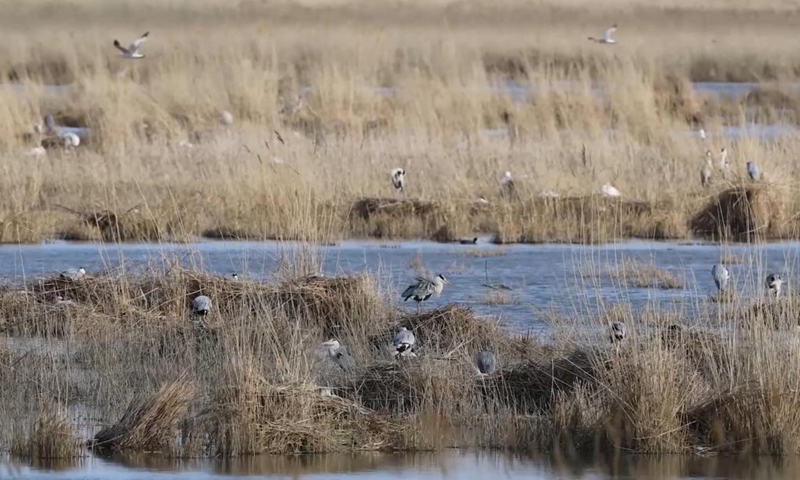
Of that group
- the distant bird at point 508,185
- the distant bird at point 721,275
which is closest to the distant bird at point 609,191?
the distant bird at point 508,185

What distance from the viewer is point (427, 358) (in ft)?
27.3

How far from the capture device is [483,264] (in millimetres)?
13758

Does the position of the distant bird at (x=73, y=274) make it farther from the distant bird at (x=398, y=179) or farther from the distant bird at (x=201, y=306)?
the distant bird at (x=398, y=179)

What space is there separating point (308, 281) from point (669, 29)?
139 feet

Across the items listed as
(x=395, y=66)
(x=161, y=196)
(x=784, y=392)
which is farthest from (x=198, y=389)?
(x=395, y=66)

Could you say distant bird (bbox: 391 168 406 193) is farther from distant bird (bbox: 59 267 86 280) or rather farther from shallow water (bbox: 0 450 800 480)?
shallow water (bbox: 0 450 800 480)

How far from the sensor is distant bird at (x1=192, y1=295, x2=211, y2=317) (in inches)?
390

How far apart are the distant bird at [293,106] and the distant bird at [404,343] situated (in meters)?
14.5

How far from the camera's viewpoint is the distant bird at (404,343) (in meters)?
8.59

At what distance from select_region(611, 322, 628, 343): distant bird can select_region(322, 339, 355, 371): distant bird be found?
59.3 inches

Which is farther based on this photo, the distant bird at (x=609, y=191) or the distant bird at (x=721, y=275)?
the distant bird at (x=609, y=191)

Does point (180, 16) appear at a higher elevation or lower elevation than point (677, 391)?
higher

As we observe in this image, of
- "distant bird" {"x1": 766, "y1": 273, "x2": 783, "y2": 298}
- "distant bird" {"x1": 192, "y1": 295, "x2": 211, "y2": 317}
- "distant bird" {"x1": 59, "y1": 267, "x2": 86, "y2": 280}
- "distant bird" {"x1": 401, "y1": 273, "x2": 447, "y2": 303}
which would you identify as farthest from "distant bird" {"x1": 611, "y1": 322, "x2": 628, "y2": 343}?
"distant bird" {"x1": 59, "y1": 267, "x2": 86, "y2": 280}

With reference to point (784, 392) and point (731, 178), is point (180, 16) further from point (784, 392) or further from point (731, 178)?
point (784, 392)
